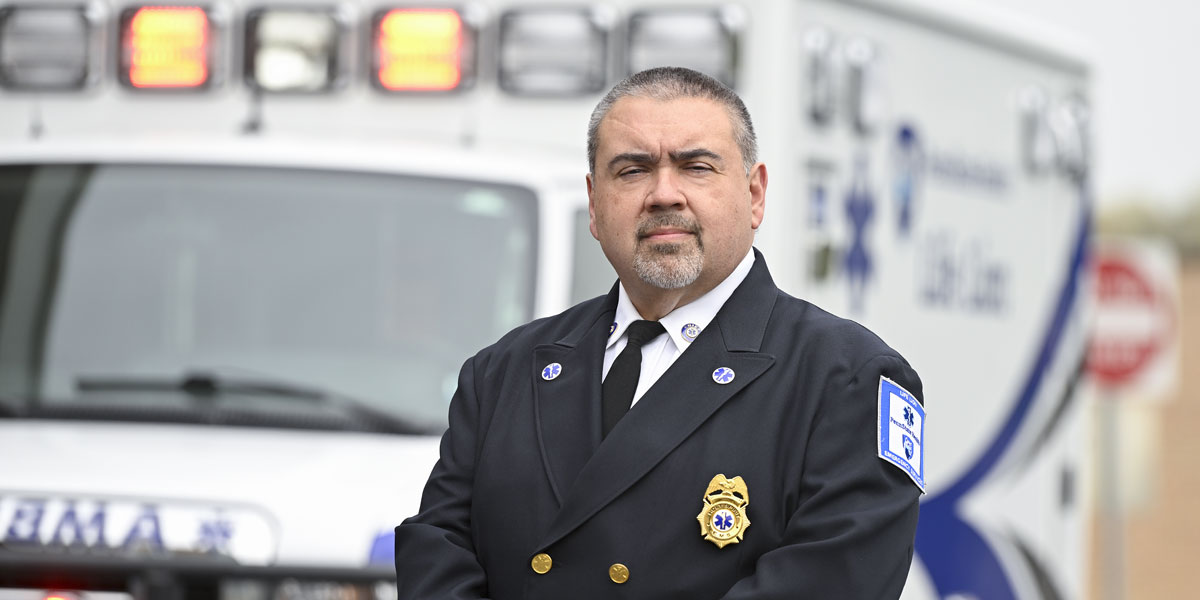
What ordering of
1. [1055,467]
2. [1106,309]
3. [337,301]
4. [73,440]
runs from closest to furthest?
[73,440] → [337,301] → [1055,467] → [1106,309]

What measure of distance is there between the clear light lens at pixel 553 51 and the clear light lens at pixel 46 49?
4.13 feet

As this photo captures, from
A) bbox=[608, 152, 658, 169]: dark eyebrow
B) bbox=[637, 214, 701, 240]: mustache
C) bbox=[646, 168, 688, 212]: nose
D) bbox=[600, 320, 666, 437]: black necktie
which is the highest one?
bbox=[608, 152, 658, 169]: dark eyebrow

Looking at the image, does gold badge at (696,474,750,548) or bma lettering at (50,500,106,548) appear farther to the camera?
bma lettering at (50,500,106,548)

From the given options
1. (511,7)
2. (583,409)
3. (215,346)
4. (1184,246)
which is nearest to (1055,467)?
(511,7)

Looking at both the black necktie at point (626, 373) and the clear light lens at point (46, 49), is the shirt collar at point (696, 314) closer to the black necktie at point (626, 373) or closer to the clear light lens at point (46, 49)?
the black necktie at point (626, 373)

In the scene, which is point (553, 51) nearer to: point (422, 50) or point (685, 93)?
point (422, 50)

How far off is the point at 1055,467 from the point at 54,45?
3.81 metres

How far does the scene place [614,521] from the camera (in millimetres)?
2898

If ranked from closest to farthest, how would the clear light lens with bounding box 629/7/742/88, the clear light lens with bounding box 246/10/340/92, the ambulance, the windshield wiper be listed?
the ambulance → the windshield wiper → the clear light lens with bounding box 629/7/742/88 → the clear light lens with bounding box 246/10/340/92

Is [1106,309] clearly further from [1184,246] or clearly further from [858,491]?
[1184,246]

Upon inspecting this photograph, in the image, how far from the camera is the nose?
296 centimetres

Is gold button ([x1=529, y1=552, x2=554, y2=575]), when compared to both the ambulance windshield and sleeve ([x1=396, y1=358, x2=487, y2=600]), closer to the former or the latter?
sleeve ([x1=396, y1=358, x2=487, y2=600])

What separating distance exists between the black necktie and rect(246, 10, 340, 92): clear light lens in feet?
10.2

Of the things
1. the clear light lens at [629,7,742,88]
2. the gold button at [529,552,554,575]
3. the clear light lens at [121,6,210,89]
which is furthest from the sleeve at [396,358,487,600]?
the clear light lens at [121,6,210,89]
